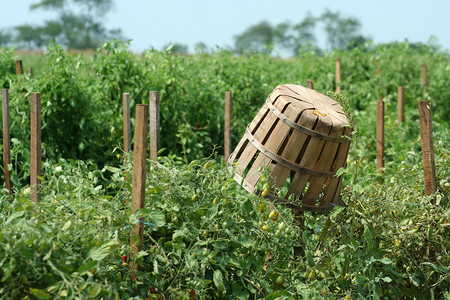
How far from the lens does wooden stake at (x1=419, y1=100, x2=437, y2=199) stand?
3268mm

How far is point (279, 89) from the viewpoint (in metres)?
3.22

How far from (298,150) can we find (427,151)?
86 cm

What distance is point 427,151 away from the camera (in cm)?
328

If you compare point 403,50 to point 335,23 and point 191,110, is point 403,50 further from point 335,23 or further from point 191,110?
point 335,23

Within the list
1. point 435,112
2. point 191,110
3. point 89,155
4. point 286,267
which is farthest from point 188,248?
point 435,112

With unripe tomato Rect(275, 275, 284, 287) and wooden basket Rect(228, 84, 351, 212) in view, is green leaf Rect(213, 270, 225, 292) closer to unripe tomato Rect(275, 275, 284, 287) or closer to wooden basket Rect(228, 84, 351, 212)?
unripe tomato Rect(275, 275, 284, 287)

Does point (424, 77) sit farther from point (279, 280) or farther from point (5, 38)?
point (5, 38)

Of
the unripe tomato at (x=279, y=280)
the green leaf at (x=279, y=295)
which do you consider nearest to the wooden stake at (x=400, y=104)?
the unripe tomato at (x=279, y=280)

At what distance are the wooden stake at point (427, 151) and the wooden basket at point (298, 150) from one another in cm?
51

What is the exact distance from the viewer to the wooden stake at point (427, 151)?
3268 millimetres

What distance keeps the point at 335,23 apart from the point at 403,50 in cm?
7560

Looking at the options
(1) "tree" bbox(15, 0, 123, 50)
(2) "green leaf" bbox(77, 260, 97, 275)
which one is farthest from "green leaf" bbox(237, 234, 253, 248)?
(1) "tree" bbox(15, 0, 123, 50)

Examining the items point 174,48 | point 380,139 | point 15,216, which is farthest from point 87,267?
point 174,48

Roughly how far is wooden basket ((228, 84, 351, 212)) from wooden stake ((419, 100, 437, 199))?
1.68 feet
